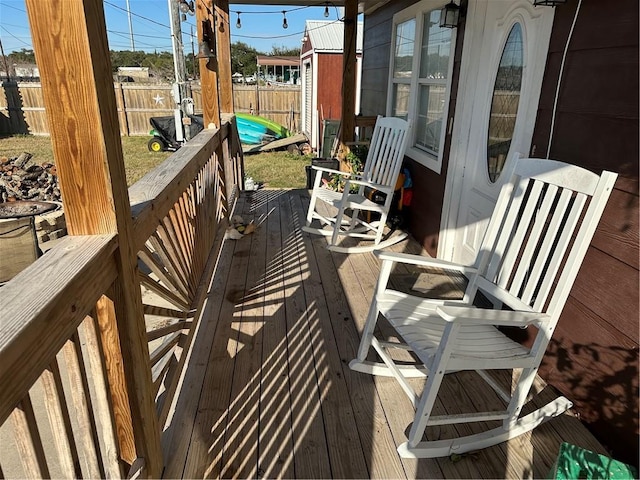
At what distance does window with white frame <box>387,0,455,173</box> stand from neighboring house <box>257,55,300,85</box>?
49.2ft

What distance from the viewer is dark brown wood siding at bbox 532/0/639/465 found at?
1616 millimetres

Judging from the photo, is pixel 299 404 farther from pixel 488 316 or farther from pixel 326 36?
pixel 326 36

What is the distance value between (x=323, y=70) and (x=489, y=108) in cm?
884

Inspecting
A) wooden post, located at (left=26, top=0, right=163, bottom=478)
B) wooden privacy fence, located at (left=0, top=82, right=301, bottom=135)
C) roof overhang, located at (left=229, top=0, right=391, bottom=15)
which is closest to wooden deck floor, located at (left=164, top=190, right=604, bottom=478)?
wooden post, located at (left=26, top=0, right=163, bottom=478)

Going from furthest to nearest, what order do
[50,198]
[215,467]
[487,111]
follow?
[50,198]
[487,111]
[215,467]

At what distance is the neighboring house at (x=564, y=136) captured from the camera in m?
1.64

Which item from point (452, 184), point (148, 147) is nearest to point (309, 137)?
point (148, 147)

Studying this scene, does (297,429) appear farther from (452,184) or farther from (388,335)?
(452,184)

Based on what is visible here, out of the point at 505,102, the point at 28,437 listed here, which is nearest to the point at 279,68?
the point at 505,102

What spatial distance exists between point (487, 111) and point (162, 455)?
250 centimetres

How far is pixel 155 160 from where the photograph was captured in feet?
32.3

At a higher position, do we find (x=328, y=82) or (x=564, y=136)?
(x=328, y=82)

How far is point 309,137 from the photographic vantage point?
11875 millimetres

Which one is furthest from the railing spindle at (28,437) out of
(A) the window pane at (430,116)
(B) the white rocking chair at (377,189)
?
(A) the window pane at (430,116)
